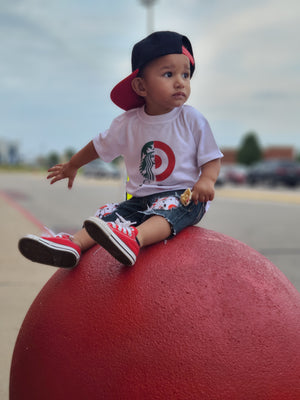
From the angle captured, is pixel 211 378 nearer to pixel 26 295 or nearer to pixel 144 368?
pixel 144 368

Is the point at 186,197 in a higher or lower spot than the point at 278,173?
higher

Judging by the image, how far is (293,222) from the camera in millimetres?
12445

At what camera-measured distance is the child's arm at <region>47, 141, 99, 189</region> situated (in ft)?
9.96

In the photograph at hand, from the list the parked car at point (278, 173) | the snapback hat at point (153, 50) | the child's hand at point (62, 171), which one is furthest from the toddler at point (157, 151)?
the parked car at point (278, 173)

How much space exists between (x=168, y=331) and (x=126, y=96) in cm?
135

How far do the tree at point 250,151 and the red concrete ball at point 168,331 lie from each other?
8342cm

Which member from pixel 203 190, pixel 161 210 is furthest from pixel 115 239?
pixel 203 190

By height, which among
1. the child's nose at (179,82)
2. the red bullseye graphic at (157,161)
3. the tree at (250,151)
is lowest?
the tree at (250,151)

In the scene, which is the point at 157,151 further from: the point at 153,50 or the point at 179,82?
the point at 153,50

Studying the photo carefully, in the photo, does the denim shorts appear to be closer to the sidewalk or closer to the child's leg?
the child's leg

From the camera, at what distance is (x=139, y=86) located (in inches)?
107

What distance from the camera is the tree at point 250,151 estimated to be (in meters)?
84.0

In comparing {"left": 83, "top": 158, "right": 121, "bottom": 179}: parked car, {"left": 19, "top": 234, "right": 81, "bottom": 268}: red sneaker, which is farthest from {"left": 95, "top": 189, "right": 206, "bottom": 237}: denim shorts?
{"left": 83, "top": 158, "right": 121, "bottom": 179}: parked car

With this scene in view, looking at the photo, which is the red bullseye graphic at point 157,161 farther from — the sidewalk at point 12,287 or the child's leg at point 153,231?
the sidewalk at point 12,287
